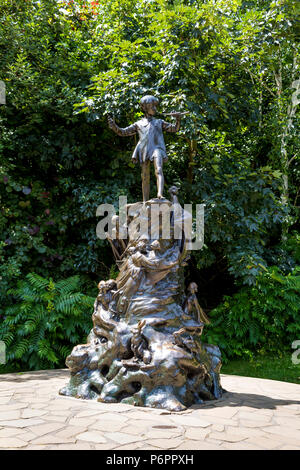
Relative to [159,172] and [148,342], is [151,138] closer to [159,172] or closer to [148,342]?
[159,172]

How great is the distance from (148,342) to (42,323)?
3510 mm

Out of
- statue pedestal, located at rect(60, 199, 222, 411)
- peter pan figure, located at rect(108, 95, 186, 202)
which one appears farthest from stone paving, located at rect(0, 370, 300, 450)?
peter pan figure, located at rect(108, 95, 186, 202)

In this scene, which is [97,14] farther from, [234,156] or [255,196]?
[255,196]

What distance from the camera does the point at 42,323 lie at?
8172mm

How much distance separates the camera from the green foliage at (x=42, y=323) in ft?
26.1

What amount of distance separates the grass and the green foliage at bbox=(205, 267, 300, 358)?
0.20 meters

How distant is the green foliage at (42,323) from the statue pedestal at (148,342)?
7.25ft

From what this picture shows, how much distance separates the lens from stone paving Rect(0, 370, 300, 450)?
3598mm

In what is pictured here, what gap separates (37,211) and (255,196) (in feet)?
15.6

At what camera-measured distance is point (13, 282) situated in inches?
356

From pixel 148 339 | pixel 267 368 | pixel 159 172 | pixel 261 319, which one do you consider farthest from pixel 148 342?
pixel 261 319

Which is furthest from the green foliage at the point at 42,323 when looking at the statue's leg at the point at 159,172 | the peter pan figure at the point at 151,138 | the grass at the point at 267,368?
the statue's leg at the point at 159,172
